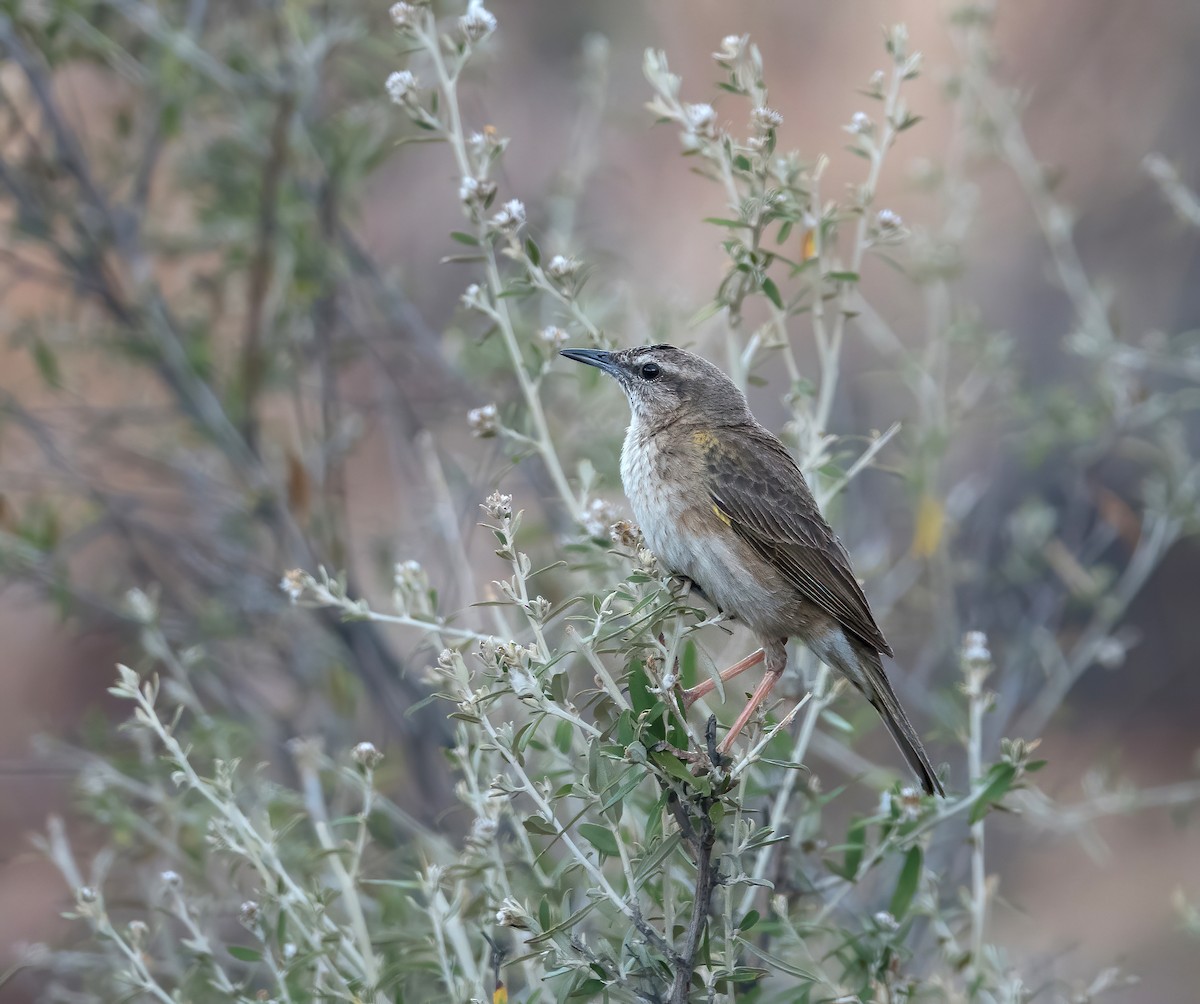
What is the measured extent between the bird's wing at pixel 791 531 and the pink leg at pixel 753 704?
275 mm

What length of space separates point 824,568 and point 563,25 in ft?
32.9

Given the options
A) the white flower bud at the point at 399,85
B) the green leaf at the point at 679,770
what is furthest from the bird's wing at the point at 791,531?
the white flower bud at the point at 399,85

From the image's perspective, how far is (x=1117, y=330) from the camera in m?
5.77

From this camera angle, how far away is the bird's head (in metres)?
4.30

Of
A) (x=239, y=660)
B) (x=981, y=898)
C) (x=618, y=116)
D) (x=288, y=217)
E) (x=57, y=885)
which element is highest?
(x=618, y=116)

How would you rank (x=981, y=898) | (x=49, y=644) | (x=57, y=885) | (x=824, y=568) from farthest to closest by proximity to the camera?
1. (x=49, y=644)
2. (x=57, y=885)
3. (x=824, y=568)
4. (x=981, y=898)

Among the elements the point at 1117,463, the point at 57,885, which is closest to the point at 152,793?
the point at 57,885

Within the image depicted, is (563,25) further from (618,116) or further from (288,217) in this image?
(288,217)

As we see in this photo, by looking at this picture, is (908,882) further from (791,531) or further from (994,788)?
(791,531)

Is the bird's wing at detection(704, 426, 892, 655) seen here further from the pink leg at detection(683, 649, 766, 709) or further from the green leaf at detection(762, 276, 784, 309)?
Answer: the green leaf at detection(762, 276, 784, 309)

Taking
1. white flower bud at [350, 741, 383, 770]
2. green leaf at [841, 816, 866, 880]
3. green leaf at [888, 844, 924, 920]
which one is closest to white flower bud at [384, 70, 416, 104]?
white flower bud at [350, 741, 383, 770]

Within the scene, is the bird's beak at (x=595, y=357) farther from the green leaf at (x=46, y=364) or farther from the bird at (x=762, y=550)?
the green leaf at (x=46, y=364)

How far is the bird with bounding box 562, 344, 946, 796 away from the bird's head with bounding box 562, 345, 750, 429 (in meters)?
0.14

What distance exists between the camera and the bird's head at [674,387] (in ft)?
14.1
